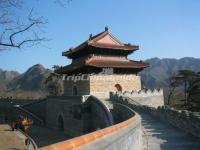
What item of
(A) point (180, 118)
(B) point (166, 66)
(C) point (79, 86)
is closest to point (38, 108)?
(C) point (79, 86)

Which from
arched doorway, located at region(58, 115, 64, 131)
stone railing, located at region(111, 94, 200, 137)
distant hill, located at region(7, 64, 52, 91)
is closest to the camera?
stone railing, located at region(111, 94, 200, 137)

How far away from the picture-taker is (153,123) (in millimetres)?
16031

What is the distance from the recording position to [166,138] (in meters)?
12.0

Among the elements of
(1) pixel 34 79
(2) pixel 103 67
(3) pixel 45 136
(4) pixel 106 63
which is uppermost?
(1) pixel 34 79

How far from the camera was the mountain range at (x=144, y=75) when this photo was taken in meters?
102

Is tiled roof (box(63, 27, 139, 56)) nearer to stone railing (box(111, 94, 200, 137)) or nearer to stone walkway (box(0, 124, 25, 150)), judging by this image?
stone walkway (box(0, 124, 25, 150))

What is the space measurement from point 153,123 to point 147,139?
425 centimetres

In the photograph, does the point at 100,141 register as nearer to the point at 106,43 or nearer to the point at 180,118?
the point at 180,118

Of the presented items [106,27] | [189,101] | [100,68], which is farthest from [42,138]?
[189,101]

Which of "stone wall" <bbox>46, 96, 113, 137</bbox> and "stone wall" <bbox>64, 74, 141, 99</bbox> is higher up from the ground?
"stone wall" <bbox>64, 74, 141, 99</bbox>

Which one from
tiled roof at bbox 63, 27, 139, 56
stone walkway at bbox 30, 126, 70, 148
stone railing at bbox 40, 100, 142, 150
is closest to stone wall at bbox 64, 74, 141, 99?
tiled roof at bbox 63, 27, 139, 56

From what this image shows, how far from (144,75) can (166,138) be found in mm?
133872

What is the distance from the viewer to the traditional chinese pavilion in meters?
30.3

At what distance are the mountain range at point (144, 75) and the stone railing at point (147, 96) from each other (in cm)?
4561
